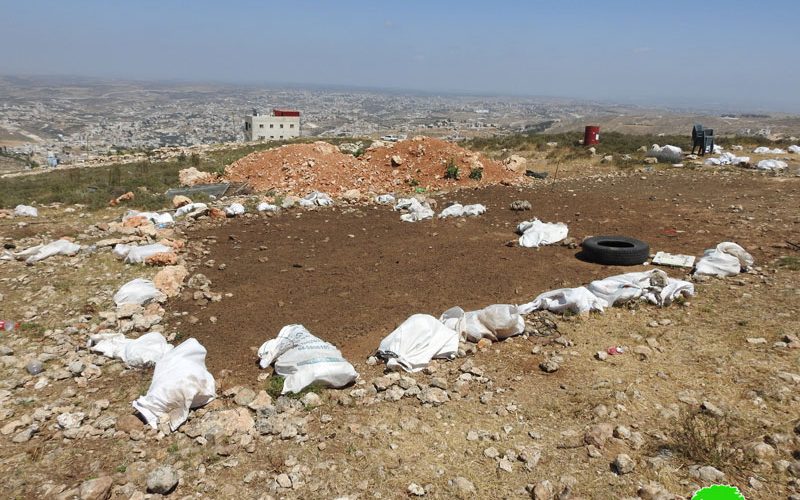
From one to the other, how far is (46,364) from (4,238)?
17.5 ft

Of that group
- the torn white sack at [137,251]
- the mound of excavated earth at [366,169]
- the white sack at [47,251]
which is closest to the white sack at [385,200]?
the mound of excavated earth at [366,169]

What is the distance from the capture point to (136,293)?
5836 millimetres

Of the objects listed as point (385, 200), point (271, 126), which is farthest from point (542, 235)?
point (271, 126)

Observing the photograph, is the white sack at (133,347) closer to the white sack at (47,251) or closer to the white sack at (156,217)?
the white sack at (47,251)

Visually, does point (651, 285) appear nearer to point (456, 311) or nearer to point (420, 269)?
point (456, 311)

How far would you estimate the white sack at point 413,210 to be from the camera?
10000 millimetres

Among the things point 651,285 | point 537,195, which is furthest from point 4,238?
point 537,195

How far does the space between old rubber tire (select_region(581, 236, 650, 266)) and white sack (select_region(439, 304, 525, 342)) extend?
2756mm

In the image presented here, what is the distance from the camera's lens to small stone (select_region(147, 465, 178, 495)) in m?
2.99

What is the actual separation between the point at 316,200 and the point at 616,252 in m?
6.96

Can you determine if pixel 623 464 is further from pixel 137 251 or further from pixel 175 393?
pixel 137 251

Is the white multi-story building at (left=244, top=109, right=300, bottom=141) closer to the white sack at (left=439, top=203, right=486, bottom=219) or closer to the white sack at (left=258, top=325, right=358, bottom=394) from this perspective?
the white sack at (left=439, top=203, right=486, bottom=219)

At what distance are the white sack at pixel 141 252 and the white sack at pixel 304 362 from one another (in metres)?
3.58

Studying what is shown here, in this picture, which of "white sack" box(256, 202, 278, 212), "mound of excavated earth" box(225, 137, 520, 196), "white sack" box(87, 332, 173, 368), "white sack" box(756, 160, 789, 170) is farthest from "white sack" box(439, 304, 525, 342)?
"white sack" box(756, 160, 789, 170)
